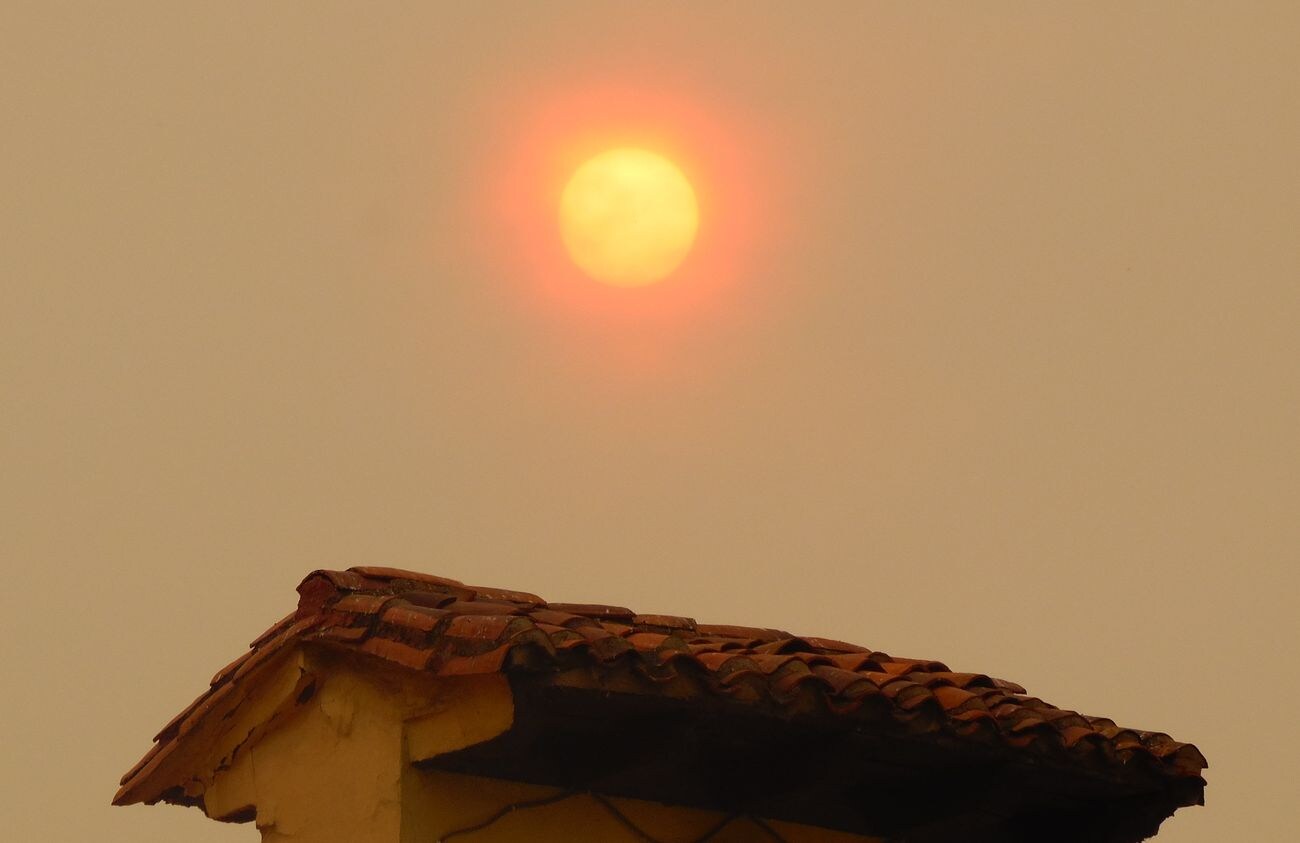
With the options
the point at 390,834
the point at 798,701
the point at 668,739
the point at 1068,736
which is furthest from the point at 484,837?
the point at 1068,736

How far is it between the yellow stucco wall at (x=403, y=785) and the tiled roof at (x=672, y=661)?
0.45ft

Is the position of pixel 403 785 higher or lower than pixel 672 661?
lower

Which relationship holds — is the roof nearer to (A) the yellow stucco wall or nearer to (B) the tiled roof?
(B) the tiled roof

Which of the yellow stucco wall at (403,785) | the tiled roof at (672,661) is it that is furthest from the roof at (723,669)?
the yellow stucco wall at (403,785)

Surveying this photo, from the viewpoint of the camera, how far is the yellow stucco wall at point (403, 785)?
5301 millimetres

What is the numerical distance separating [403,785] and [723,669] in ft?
3.28

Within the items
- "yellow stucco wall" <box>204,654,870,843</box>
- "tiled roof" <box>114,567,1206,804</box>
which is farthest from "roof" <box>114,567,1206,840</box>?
"yellow stucco wall" <box>204,654,870,843</box>

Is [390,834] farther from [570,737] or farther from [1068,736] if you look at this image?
[1068,736]

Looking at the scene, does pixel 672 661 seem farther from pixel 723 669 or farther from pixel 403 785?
pixel 403 785

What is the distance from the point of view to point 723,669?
5.21 meters

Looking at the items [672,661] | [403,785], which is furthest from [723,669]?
[403,785]

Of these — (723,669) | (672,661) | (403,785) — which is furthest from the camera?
(403,785)

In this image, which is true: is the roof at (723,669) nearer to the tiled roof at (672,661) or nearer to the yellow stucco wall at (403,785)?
the tiled roof at (672,661)

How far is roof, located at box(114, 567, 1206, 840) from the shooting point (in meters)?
5.04
